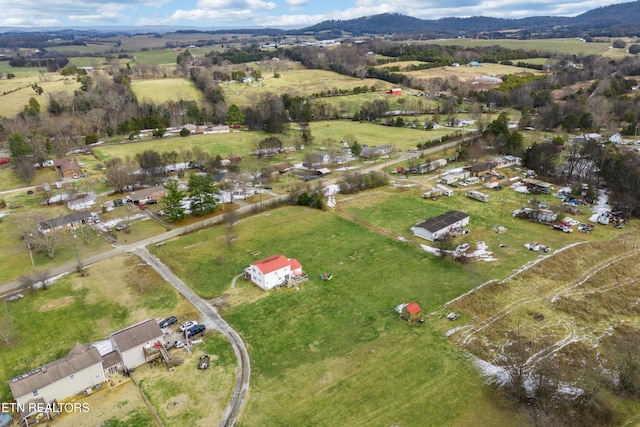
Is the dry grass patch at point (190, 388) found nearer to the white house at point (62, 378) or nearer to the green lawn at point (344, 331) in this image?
the green lawn at point (344, 331)

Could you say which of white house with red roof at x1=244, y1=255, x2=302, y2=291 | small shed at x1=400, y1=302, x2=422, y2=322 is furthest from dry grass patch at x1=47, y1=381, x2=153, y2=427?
small shed at x1=400, y1=302, x2=422, y2=322

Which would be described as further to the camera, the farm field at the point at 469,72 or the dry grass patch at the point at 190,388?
the farm field at the point at 469,72

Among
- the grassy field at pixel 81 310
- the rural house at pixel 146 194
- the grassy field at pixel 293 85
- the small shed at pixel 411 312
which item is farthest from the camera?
the grassy field at pixel 293 85

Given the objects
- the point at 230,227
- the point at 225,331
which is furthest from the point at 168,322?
the point at 230,227

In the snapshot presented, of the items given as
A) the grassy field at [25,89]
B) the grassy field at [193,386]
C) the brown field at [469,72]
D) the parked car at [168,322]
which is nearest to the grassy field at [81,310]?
the parked car at [168,322]

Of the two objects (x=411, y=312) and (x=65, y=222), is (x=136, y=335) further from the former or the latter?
(x=65, y=222)

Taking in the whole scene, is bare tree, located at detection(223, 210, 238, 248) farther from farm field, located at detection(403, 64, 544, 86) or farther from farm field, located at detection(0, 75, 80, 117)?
farm field, located at detection(403, 64, 544, 86)
